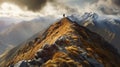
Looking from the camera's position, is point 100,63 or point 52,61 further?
point 100,63

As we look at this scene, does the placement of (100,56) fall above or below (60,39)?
below

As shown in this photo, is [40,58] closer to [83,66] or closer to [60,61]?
[60,61]

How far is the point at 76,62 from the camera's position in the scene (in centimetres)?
14625

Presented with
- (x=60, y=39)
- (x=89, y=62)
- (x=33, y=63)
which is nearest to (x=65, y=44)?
(x=60, y=39)

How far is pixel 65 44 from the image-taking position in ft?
547

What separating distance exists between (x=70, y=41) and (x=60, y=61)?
31.4 meters

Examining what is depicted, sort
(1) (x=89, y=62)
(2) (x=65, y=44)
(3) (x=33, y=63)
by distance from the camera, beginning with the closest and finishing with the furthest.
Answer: (3) (x=33, y=63) → (1) (x=89, y=62) → (2) (x=65, y=44)

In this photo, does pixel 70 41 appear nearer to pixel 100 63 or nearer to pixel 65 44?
pixel 65 44

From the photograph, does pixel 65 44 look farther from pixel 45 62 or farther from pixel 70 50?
pixel 45 62

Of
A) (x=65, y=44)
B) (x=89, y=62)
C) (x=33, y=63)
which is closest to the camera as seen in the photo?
(x=33, y=63)

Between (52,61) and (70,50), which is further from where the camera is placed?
(70,50)

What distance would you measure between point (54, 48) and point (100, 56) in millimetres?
32609

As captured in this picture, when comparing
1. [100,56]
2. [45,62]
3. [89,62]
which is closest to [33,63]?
[45,62]

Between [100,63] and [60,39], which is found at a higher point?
[60,39]
